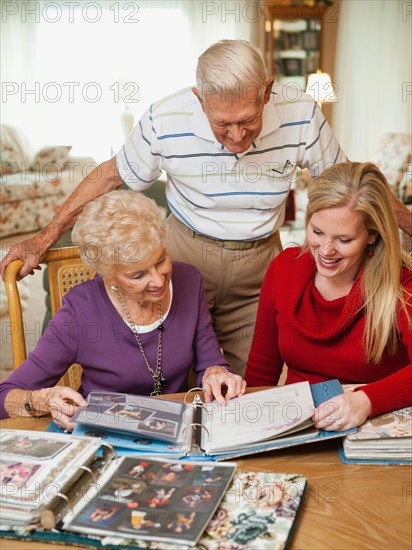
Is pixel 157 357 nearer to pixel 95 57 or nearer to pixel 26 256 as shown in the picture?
pixel 26 256

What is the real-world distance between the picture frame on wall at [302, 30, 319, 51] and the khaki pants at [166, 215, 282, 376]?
5.89 m

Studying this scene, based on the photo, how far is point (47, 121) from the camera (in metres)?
7.55

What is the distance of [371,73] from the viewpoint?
291 inches

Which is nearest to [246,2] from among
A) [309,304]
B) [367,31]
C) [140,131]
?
[367,31]

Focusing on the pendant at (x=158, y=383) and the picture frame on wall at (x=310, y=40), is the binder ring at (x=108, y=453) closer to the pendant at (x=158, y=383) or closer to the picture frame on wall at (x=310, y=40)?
the pendant at (x=158, y=383)

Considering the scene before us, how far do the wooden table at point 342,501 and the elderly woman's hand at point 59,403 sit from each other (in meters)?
0.36

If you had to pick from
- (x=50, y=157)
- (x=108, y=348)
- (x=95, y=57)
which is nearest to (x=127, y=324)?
(x=108, y=348)

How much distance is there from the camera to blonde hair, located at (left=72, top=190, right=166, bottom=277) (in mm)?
1662

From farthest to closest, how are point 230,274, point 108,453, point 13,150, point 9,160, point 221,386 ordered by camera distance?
point 13,150
point 9,160
point 230,274
point 221,386
point 108,453

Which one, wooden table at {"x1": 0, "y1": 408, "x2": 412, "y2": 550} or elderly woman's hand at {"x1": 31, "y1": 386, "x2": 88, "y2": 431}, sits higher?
elderly woman's hand at {"x1": 31, "y1": 386, "x2": 88, "y2": 431}

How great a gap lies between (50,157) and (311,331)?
5626 millimetres

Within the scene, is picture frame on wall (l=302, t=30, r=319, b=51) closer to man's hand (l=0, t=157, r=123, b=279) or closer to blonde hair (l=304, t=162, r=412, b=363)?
man's hand (l=0, t=157, r=123, b=279)

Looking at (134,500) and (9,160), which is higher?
(9,160)

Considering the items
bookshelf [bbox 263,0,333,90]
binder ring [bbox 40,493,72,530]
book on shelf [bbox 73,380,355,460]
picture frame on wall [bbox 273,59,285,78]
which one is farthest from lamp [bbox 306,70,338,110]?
binder ring [bbox 40,493,72,530]
